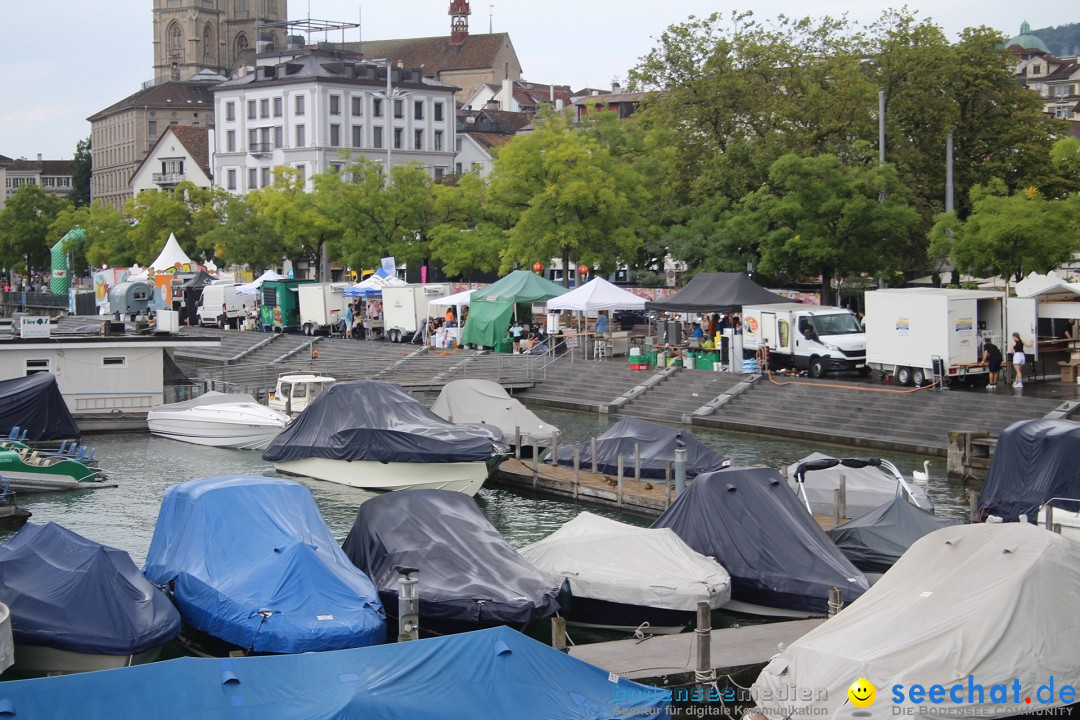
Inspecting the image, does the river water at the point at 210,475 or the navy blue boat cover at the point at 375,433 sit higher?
the navy blue boat cover at the point at 375,433

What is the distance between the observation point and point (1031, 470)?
2544cm

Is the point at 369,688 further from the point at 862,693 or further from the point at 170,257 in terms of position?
the point at 170,257

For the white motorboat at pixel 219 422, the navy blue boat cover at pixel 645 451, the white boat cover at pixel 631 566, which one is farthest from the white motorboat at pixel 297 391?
the white boat cover at pixel 631 566

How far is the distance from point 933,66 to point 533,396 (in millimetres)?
24377

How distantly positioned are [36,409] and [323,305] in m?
28.3

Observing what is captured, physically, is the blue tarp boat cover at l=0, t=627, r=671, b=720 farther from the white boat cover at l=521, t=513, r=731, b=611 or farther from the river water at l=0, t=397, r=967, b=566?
the river water at l=0, t=397, r=967, b=566

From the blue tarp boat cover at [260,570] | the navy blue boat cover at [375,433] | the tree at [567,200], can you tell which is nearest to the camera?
the blue tarp boat cover at [260,570]

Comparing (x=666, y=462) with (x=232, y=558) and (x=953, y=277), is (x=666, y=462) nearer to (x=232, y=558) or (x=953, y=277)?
(x=232, y=558)

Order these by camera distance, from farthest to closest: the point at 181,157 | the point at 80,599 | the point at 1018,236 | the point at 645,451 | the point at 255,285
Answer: the point at 181,157
the point at 255,285
the point at 1018,236
the point at 645,451
the point at 80,599

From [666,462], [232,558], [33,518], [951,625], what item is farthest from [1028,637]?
[33,518]

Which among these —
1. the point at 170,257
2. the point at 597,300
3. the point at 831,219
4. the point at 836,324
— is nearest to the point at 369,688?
the point at 836,324

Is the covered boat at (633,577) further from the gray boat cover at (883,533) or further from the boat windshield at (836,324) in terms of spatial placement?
the boat windshield at (836,324)

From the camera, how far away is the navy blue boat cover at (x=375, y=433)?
1204 inches

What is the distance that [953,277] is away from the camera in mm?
57062
